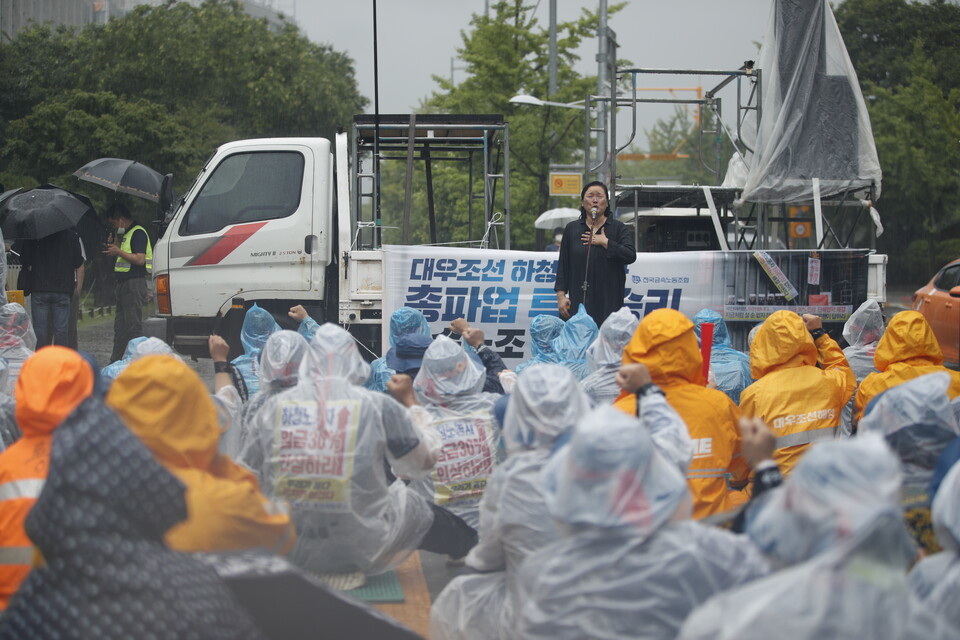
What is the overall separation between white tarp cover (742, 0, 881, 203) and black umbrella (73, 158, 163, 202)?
6.17 m

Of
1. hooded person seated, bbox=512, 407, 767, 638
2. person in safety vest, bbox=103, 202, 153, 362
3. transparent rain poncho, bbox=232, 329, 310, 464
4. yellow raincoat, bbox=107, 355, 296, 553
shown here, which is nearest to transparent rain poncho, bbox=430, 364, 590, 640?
hooded person seated, bbox=512, 407, 767, 638

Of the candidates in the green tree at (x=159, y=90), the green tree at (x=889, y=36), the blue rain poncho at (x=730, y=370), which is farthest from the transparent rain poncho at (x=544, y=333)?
Result: the green tree at (x=889, y=36)

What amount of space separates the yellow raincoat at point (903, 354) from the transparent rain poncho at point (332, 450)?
2.44 meters

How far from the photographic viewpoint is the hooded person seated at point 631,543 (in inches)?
95.6

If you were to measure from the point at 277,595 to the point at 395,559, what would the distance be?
5.48 ft

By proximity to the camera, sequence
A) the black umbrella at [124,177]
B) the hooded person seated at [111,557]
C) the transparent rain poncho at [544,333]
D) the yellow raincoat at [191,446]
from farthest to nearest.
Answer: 1. the black umbrella at [124,177]
2. the transparent rain poncho at [544,333]
3. the yellow raincoat at [191,446]
4. the hooded person seated at [111,557]

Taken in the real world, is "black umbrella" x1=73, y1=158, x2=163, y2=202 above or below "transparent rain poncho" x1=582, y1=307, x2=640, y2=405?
above

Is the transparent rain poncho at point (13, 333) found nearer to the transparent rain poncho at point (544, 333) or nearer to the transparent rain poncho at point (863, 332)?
the transparent rain poncho at point (544, 333)

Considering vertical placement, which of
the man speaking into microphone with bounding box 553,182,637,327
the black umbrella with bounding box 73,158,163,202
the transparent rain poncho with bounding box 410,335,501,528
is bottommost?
the transparent rain poncho with bounding box 410,335,501,528

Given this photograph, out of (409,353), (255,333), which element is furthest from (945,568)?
(255,333)

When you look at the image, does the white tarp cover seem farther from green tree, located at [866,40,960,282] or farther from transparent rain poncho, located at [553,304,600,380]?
green tree, located at [866,40,960,282]

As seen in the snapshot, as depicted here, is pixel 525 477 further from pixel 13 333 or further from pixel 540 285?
pixel 540 285

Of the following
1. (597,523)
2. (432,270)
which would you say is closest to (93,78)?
(432,270)

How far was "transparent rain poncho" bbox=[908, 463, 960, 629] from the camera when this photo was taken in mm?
2342
